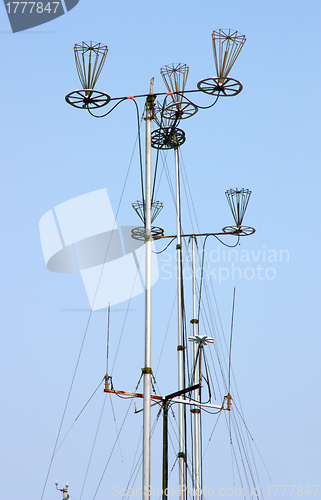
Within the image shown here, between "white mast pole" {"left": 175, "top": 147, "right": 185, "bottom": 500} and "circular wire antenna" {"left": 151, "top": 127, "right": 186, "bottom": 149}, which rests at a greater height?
"circular wire antenna" {"left": 151, "top": 127, "right": 186, "bottom": 149}

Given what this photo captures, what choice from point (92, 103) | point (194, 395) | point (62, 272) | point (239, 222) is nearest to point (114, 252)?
point (62, 272)

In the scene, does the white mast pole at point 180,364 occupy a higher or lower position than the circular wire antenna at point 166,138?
lower

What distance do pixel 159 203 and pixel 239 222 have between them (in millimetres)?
3280

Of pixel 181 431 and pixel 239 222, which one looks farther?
pixel 239 222

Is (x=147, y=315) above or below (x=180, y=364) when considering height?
below

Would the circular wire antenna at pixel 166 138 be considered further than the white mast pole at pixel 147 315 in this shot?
Yes

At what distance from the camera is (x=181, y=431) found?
23.2 metres

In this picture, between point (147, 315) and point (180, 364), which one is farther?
point (180, 364)

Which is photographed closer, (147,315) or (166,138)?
(147,315)

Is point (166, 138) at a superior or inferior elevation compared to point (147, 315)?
superior

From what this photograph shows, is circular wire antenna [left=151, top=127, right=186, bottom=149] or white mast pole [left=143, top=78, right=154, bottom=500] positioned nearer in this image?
white mast pole [left=143, top=78, right=154, bottom=500]

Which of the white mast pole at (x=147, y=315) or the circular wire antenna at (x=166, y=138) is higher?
the circular wire antenna at (x=166, y=138)

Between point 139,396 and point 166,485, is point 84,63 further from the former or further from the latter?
point 166,485

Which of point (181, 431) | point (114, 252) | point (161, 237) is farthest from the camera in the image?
point (114, 252)
